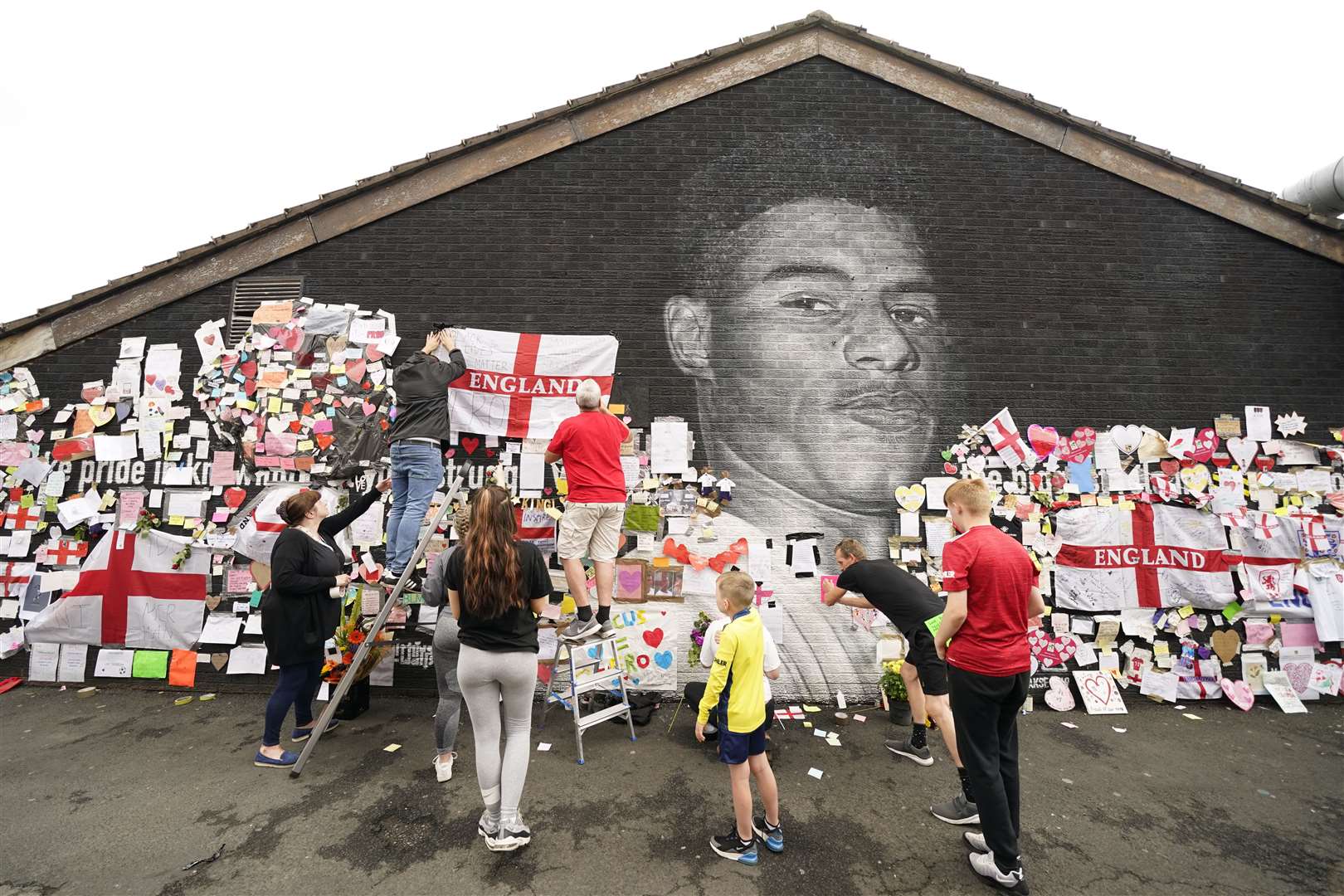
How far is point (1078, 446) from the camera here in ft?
19.0

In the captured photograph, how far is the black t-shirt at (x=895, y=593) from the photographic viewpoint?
4.32m

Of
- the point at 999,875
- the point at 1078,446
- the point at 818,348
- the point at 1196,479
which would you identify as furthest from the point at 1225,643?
the point at 818,348

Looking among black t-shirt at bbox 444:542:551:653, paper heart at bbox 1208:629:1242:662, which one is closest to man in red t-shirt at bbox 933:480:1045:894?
black t-shirt at bbox 444:542:551:653

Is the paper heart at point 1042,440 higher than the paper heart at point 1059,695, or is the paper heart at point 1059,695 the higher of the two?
the paper heart at point 1042,440

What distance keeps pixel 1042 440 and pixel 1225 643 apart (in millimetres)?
2804

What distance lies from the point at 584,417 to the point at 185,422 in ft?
14.3

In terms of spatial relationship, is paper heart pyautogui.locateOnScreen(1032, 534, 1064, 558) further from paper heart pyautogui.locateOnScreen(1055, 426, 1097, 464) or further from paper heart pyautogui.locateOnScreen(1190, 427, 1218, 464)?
paper heart pyautogui.locateOnScreen(1190, 427, 1218, 464)

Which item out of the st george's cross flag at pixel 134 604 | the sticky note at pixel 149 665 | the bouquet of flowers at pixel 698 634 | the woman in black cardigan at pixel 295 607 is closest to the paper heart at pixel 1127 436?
the bouquet of flowers at pixel 698 634

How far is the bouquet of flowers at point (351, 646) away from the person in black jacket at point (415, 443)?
1.78 ft

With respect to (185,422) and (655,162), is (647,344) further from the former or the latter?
(185,422)

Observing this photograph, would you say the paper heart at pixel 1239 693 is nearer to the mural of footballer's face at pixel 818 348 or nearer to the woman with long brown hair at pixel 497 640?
the mural of footballer's face at pixel 818 348

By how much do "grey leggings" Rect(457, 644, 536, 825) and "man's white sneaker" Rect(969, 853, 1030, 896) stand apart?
2722mm

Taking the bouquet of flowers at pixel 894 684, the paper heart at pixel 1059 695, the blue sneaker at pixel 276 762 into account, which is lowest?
the blue sneaker at pixel 276 762

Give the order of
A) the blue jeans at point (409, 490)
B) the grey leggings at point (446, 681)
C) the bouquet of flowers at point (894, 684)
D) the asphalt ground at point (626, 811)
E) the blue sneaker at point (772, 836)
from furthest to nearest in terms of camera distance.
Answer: the bouquet of flowers at point (894, 684) → the blue jeans at point (409, 490) → the grey leggings at point (446, 681) → the blue sneaker at point (772, 836) → the asphalt ground at point (626, 811)
